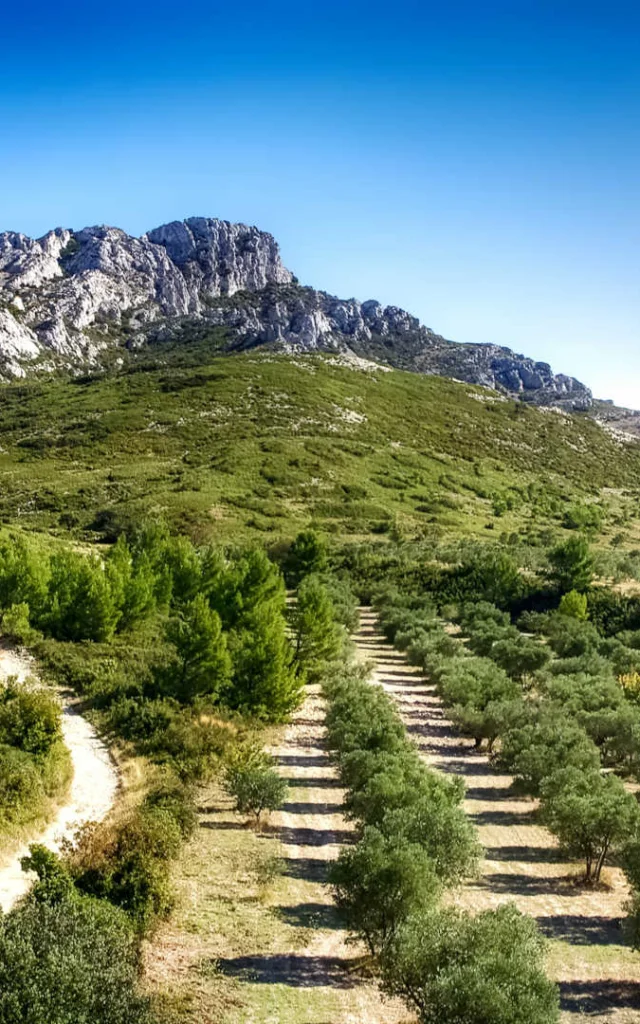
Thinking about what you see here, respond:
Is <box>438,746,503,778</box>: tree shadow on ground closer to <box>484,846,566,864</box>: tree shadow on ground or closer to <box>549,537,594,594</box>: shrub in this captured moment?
<box>484,846,566,864</box>: tree shadow on ground

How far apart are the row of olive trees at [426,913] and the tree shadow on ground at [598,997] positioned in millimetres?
2856

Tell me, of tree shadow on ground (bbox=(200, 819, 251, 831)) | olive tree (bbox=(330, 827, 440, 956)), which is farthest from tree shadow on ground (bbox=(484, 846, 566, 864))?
tree shadow on ground (bbox=(200, 819, 251, 831))

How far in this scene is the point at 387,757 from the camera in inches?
1332

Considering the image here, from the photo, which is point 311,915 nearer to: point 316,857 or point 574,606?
point 316,857

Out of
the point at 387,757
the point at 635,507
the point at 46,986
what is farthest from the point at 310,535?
the point at 635,507

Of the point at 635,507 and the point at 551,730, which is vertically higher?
the point at 635,507

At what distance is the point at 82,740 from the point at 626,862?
28.9 metres

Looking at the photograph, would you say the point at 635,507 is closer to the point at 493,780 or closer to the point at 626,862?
the point at 493,780

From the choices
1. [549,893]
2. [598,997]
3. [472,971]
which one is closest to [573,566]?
[549,893]

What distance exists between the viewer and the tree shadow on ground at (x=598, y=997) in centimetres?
2142

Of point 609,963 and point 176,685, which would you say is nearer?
point 609,963

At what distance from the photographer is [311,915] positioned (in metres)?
25.8

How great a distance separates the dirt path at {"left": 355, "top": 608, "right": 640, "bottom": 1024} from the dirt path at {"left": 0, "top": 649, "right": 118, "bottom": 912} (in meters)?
17.0

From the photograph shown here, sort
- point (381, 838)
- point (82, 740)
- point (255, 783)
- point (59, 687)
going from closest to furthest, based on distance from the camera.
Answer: point (381, 838)
point (255, 783)
point (82, 740)
point (59, 687)
